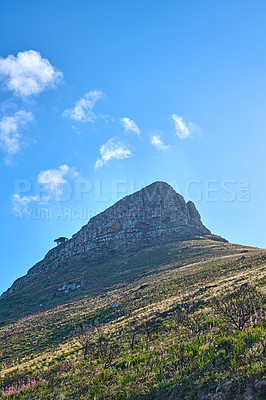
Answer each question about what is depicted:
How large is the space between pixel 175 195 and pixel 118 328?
11261 centimetres

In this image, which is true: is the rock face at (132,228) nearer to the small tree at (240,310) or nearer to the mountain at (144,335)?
the mountain at (144,335)

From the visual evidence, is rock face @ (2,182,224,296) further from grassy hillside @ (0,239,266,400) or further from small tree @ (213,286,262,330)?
small tree @ (213,286,262,330)

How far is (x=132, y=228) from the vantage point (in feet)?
351

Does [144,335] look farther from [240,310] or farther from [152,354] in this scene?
[240,310]

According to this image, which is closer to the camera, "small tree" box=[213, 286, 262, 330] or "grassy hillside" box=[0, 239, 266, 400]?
"grassy hillside" box=[0, 239, 266, 400]

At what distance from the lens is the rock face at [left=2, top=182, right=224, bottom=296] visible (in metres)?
95.1

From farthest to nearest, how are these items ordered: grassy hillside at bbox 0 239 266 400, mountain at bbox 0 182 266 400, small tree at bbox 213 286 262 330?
small tree at bbox 213 286 262 330
mountain at bbox 0 182 266 400
grassy hillside at bbox 0 239 266 400

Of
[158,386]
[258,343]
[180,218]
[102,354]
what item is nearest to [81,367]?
[102,354]

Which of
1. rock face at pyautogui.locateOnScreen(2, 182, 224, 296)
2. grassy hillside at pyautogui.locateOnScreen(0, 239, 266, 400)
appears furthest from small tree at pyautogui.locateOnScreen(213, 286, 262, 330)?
rock face at pyautogui.locateOnScreen(2, 182, 224, 296)

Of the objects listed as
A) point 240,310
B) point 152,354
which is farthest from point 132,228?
point 152,354

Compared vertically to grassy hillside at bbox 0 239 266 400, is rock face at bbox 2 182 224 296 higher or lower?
higher

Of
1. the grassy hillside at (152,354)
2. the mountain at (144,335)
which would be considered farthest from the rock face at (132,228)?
the grassy hillside at (152,354)

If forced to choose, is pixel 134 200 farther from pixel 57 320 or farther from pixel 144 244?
pixel 57 320

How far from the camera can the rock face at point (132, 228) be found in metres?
95.1
